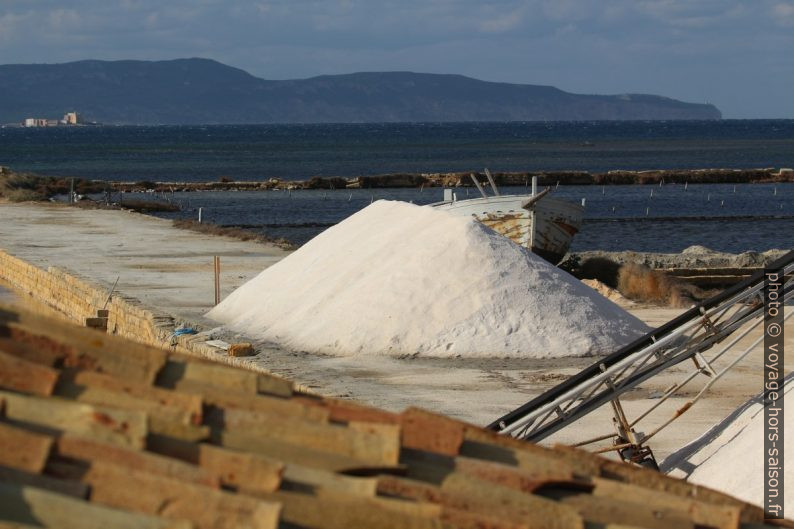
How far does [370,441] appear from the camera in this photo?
120 inches

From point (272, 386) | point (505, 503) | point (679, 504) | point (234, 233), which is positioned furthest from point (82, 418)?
point (234, 233)

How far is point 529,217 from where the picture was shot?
909 inches

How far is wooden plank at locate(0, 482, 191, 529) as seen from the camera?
2.38m

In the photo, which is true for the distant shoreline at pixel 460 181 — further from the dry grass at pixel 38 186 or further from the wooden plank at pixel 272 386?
the wooden plank at pixel 272 386

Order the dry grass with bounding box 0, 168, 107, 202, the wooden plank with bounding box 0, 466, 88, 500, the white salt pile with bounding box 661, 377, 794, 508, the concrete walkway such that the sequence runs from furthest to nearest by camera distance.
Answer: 1. the dry grass with bounding box 0, 168, 107, 202
2. the concrete walkway
3. the white salt pile with bounding box 661, 377, 794, 508
4. the wooden plank with bounding box 0, 466, 88, 500

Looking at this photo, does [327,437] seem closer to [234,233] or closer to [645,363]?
[645,363]

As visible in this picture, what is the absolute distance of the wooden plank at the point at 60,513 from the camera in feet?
7.82

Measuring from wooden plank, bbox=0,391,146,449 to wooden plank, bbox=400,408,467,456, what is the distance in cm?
77

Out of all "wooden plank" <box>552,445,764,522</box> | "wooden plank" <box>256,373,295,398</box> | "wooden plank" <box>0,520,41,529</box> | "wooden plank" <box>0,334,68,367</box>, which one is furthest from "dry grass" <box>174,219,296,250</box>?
"wooden plank" <box>0,520,41,529</box>

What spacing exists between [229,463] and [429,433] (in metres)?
0.68

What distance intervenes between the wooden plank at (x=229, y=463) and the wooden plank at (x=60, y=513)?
0.27m

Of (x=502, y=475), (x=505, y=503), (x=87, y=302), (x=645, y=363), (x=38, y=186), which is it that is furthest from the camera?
(x=38, y=186)

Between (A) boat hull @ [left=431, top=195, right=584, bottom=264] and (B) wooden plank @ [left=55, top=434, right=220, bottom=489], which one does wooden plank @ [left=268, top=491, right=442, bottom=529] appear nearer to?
(B) wooden plank @ [left=55, top=434, right=220, bottom=489]

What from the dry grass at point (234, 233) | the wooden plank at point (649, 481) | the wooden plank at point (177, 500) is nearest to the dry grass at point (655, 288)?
the dry grass at point (234, 233)
